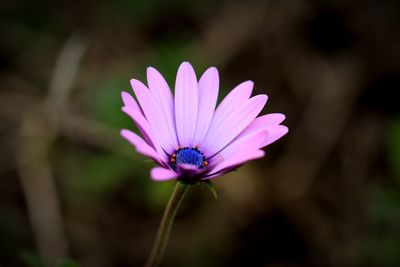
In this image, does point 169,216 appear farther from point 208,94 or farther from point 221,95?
point 221,95

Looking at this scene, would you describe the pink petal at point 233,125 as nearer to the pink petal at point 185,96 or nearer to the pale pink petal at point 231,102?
the pale pink petal at point 231,102

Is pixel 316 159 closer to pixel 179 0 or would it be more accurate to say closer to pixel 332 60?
pixel 332 60

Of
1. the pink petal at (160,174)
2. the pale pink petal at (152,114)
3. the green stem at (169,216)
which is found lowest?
the green stem at (169,216)

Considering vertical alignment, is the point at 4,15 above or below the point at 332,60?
above

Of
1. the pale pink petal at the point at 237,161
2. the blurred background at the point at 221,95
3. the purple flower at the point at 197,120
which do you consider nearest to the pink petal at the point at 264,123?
the purple flower at the point at 197,120

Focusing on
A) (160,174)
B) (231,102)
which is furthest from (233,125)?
(160,174)

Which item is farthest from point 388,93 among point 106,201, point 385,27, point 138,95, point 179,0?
point 138,95

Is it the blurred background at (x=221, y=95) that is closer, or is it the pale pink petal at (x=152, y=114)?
the pale pink petal at (x=152, y=114)
